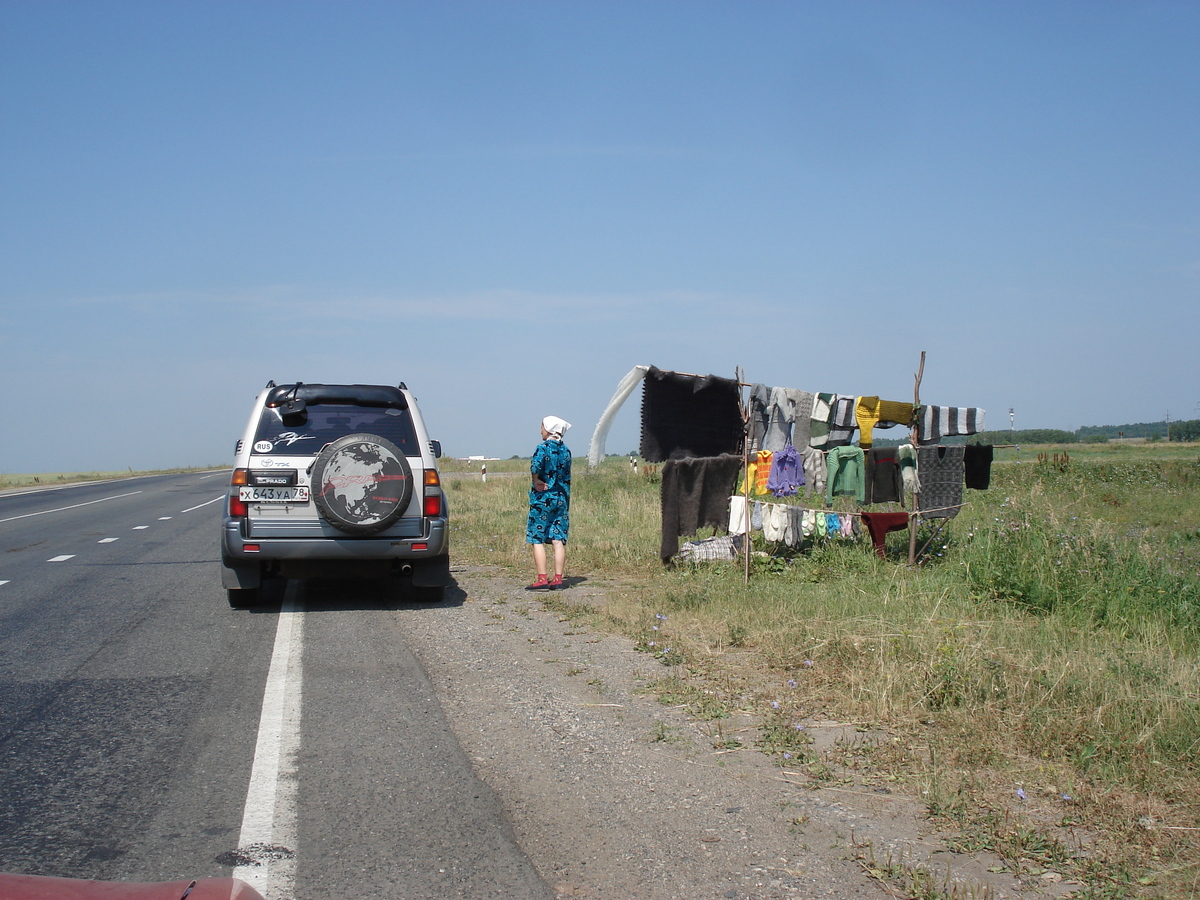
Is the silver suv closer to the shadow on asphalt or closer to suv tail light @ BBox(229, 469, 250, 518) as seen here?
suv tail light @ BBox(229, 469, 250, 518)

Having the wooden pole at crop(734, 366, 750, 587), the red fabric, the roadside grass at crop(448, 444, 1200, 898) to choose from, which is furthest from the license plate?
the red fabric

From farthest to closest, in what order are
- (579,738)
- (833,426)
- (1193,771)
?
(833,426) < (579,738) < (1193,771)

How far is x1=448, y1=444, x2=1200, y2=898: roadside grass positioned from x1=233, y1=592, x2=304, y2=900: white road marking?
2383 millimetres

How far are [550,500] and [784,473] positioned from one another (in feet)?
8.73

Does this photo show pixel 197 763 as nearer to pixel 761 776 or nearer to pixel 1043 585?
pixel 761 776

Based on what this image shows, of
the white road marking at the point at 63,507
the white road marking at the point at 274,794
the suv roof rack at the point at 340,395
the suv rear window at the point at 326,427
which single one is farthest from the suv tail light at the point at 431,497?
the white road marking at the point at 63,507

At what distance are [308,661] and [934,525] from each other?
7.69 metres

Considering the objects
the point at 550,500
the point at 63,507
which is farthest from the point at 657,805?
the point at 63,507

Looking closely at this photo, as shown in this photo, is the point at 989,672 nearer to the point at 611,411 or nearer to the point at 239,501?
the point at 611,411

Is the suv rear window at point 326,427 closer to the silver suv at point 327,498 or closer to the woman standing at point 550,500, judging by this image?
the silver suv at point 327,498

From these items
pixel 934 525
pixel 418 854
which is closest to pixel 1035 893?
pixel 418 854

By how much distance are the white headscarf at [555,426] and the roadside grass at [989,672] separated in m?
1.82

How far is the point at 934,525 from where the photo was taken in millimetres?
11273

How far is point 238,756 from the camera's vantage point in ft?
15.6
